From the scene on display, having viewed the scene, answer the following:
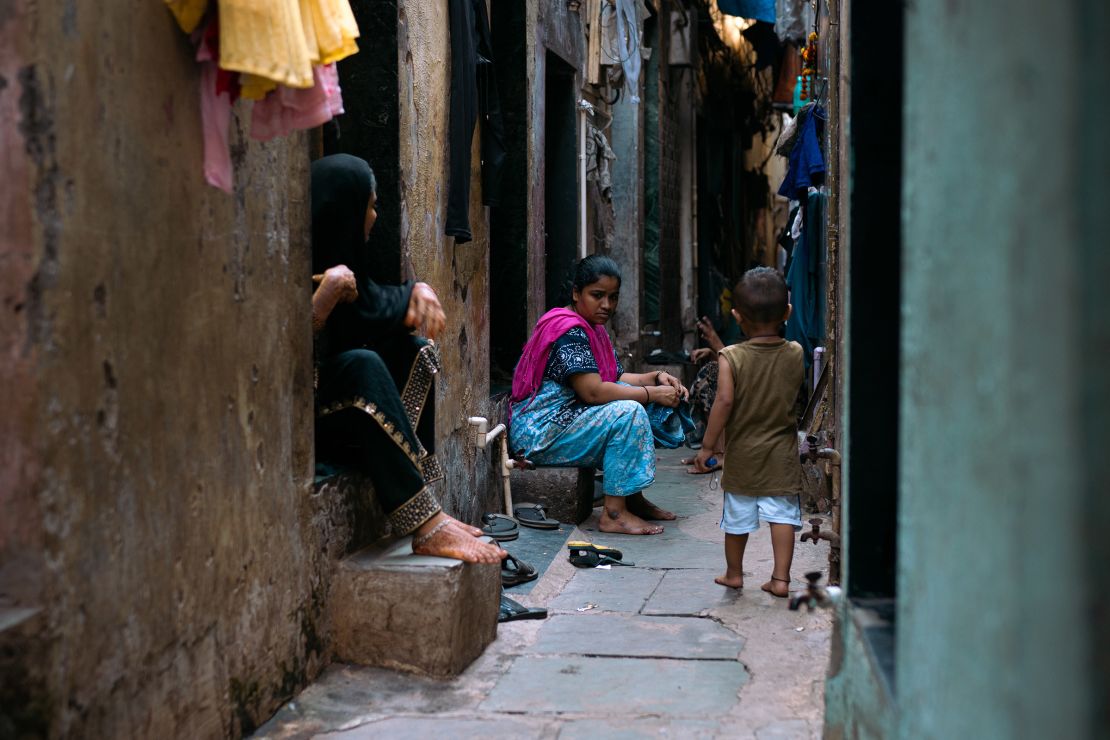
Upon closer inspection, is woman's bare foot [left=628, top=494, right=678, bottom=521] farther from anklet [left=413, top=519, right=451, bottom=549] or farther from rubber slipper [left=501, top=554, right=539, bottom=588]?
anklet [left=413, top=519, right=451, bottom=549]

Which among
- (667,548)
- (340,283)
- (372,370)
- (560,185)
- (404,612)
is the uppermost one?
(560,185)

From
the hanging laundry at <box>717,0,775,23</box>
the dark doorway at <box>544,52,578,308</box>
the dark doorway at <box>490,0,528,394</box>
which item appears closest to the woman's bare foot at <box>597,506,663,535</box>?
the dark doorway at <box>490,0,528,394</box>

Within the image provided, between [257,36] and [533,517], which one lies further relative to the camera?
[533,517]

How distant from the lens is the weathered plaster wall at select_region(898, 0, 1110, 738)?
3.45ft

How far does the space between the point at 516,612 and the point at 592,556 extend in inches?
41.4

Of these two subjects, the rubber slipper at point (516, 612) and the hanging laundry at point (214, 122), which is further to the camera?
the rubber slipper at point (516, 612)

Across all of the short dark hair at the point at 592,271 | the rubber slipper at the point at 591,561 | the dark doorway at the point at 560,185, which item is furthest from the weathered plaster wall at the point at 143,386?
the dark doorway at the point at 560,185

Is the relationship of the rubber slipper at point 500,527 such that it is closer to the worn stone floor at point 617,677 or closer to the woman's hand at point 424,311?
the worn stone floor at point 617,677

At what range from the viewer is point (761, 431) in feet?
17.6

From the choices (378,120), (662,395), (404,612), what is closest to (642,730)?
(404,612)

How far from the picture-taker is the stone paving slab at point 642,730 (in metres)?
3.54

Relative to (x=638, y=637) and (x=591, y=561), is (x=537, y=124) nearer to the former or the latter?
(x=591, y=561)

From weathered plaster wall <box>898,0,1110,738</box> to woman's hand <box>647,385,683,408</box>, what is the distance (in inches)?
204

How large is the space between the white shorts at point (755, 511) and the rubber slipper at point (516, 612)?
3.11ft
